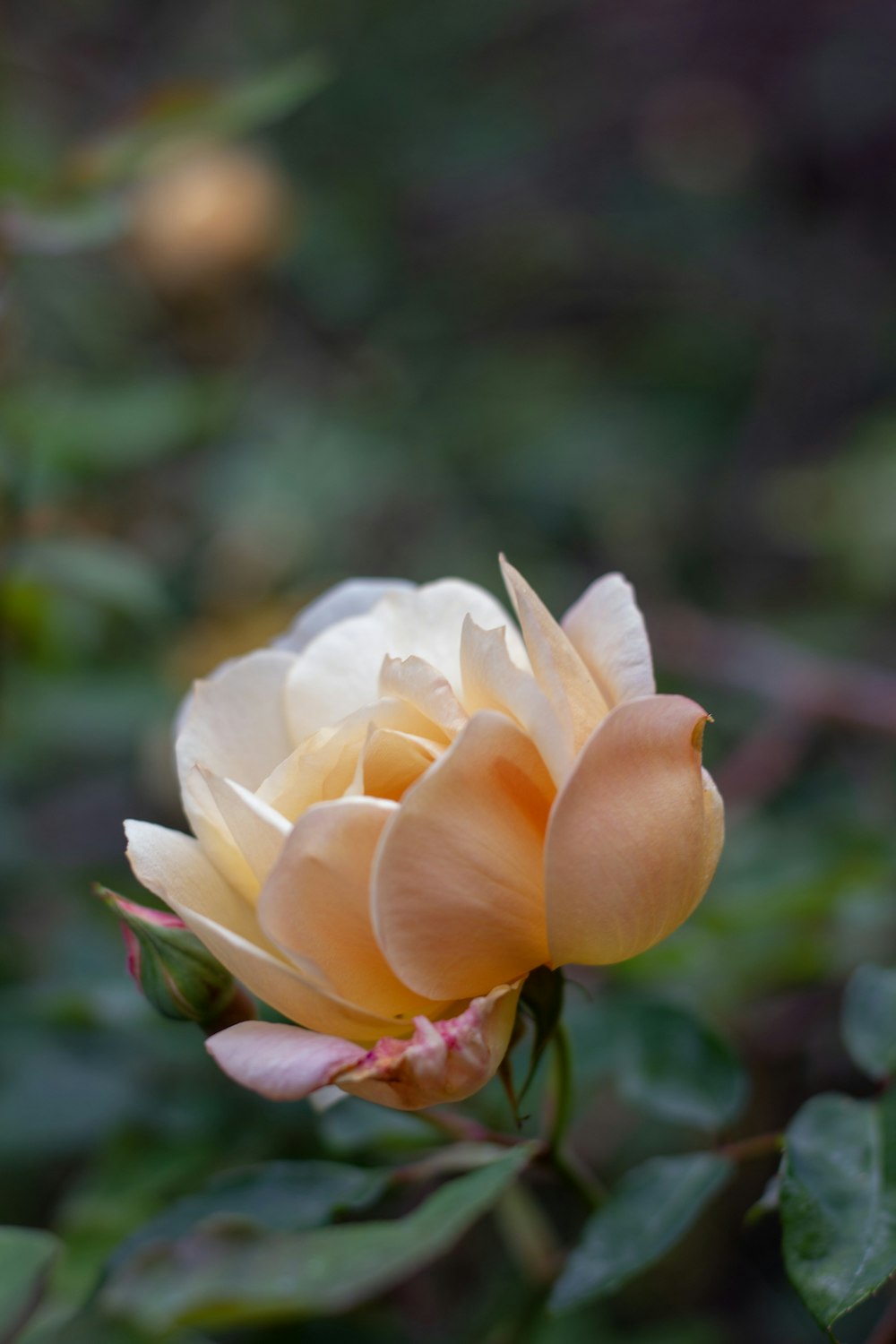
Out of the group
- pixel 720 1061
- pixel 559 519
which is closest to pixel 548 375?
pixel 559 519

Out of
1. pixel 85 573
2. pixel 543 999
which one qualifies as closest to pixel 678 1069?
pixel 543 999

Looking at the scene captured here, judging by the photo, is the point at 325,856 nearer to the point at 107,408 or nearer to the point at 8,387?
the point at 107,408

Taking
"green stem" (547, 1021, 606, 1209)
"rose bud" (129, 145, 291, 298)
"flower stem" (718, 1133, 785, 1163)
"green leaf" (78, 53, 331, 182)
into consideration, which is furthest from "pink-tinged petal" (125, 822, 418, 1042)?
"rose bud" (129, 145, 291, 298)

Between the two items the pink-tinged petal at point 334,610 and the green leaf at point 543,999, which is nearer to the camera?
the green leaf at point 543,999

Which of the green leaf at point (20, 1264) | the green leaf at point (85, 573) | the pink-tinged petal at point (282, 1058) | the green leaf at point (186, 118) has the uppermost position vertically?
the green leaf at point (186, 118)

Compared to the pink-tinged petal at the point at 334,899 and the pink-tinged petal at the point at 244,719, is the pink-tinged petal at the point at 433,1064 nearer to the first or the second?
the pink-tinged petal at the point at 334,899

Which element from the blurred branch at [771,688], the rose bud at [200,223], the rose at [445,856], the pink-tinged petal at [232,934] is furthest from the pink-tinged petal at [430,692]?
the rose bud at [200,223]
